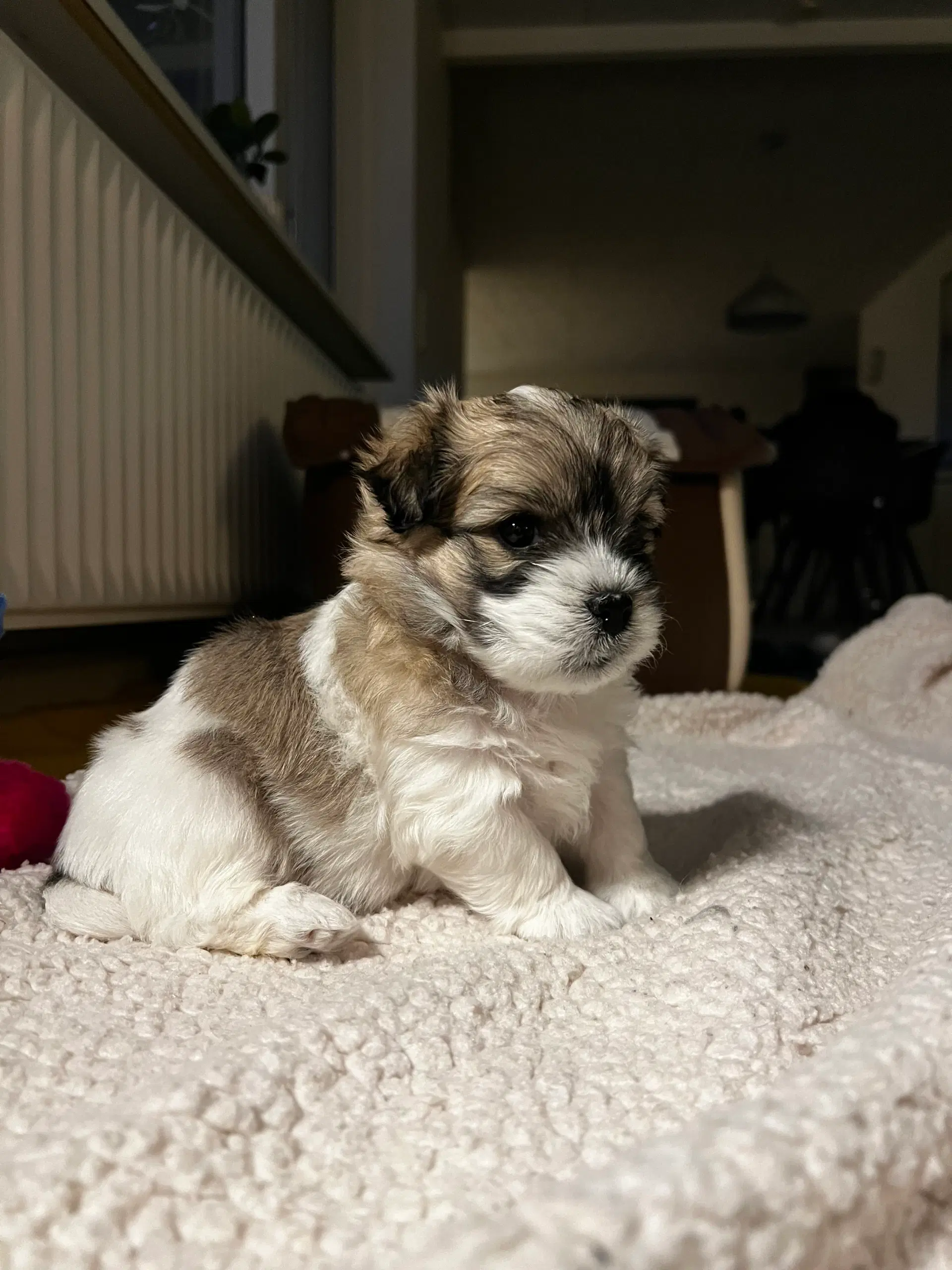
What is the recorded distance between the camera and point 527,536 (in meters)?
1.27

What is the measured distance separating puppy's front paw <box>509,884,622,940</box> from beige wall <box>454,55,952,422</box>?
23.8 feet

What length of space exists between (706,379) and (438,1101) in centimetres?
1493

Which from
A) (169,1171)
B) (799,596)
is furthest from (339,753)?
(799,596)

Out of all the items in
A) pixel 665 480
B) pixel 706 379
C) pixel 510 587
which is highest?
pixel 706 379

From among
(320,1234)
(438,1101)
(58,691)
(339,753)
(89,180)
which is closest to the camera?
(320,1234)

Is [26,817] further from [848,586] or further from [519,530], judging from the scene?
[848,586]

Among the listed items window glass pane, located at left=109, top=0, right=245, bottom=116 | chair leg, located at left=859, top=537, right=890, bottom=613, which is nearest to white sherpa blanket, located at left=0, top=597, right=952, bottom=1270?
window glass pane, located at left=109, top=0, right=245, bottom=116

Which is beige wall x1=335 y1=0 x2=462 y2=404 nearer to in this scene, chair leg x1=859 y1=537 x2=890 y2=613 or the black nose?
chair leg x1=859 y1=537 x2=890 y2=613

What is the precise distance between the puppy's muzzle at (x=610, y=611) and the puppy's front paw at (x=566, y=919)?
15.6 inches

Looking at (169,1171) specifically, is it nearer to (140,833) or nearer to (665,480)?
(140,833)

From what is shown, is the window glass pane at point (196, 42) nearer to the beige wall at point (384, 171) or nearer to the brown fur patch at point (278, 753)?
the beige wall at point (384, 171)

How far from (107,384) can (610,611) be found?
1680 millimetres

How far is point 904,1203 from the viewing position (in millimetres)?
730

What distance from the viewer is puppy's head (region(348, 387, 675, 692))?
1.23 meters
